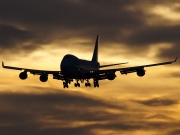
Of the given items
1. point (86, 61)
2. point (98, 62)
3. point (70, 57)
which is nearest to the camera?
point (70, 57)

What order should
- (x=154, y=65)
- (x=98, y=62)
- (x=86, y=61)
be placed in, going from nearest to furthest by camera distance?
1. (x=154, y=65)
2. (x=86, y=61)
3. (x=98, y=62)

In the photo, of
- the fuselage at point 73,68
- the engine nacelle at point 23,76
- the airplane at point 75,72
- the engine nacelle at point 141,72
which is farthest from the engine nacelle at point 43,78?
the engine nacelle at point 141,72

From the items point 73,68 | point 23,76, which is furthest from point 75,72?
point 23,76

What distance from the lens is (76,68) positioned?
168000 mm

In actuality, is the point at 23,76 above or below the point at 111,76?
above

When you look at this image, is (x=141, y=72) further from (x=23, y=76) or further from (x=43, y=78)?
(x=23, y=76)

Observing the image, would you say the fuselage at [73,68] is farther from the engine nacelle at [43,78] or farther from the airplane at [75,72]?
the engine nacelle at [43,78]

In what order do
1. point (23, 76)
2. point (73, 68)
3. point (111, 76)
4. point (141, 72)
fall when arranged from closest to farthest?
point (141, 72), point (111, 76), point (73, 68), point (23, 76)

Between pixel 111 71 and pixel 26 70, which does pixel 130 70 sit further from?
pixel 26 70

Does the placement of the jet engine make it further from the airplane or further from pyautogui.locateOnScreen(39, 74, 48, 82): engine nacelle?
pyautogui.locateOnScreen(39, 74, 48, 82): engine nacelle

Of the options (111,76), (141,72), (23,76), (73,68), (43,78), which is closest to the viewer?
(141,72)

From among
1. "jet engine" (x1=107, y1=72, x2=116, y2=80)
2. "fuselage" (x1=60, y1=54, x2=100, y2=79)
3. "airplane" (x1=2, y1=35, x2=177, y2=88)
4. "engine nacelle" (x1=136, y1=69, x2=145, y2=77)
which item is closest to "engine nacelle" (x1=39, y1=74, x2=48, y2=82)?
"airplane" (x1=2, y1=35, x2=177, y2=88)

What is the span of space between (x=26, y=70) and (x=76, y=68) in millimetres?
13881

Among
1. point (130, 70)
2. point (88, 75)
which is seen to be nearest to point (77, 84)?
point (88, 75)
